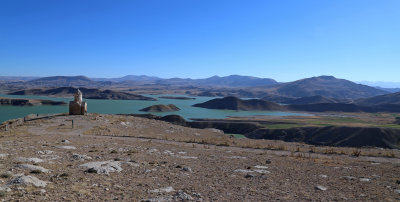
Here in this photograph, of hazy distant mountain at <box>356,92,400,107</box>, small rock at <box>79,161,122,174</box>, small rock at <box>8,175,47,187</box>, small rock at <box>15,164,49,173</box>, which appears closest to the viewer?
small rock at <box>8,175,47,187</box>

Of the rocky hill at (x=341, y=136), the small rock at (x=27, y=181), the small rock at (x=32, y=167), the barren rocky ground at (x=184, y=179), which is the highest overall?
the small rock at (x=27, y=181)

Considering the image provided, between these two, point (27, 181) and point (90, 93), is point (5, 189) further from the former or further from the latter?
point (90, 93)

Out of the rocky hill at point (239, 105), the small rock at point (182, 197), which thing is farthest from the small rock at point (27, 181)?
the rocky hill at point (239, 105)

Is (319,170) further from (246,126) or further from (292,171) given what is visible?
(246,126)

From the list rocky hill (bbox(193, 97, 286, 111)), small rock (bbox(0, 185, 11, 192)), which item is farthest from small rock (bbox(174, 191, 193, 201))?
rocky hill (bbox(193, 97, 286, 111))

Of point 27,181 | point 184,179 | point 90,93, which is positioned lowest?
point 90,93

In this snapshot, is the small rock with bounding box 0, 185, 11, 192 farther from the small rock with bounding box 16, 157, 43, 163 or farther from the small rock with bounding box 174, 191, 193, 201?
the small rock with bounding box 174, 191, 193, 201

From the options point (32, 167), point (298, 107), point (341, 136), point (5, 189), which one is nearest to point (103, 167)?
point (32, 167)

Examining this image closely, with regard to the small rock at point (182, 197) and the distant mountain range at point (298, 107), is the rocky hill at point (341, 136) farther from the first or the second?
the distant mountain range at point (298, 107)

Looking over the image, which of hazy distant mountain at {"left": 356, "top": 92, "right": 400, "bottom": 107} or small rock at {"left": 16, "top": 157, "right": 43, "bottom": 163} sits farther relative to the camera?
hazy distant mountain at {"left": 356, "top": 92, "right": 400, "bottom": 107}

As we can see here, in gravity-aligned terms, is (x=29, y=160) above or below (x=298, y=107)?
above

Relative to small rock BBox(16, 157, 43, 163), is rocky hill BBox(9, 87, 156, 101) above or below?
below
